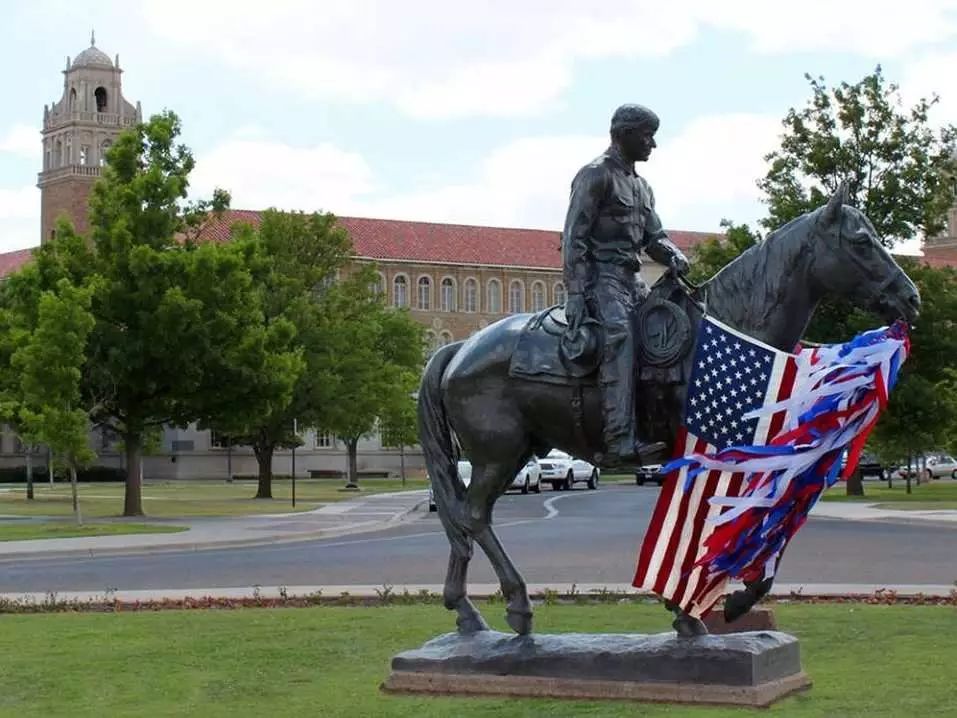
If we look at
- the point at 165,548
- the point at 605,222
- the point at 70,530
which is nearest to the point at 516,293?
the point at 70,530

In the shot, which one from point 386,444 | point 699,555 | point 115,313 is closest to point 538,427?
point 699,555

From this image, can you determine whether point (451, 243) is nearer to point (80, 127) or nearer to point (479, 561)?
point (80, 127)

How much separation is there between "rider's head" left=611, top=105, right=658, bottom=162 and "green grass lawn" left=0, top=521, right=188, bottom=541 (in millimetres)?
21643

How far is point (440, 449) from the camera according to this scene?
34.2ft

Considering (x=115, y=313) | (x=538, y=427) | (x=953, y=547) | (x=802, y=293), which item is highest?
(x=115, y=313)

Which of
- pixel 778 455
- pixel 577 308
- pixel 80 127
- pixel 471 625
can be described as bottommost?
pixel 471 625

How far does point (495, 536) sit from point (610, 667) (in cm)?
111

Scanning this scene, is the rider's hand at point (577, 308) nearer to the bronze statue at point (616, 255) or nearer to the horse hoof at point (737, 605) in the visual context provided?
the bronze statue at point (616, 255)

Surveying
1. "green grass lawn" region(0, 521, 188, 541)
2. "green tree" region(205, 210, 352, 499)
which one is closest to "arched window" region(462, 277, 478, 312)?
"green tree" region(205, 210, 352, 499)

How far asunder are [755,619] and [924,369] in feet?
119

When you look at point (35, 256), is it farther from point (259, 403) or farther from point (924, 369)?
point (924, 369)

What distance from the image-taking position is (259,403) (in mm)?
38469

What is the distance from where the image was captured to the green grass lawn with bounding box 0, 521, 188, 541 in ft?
99.3

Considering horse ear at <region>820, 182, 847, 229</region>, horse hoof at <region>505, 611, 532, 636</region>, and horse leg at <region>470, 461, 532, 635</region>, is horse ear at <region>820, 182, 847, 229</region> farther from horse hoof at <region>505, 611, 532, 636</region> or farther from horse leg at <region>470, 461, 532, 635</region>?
horse hoof at <region>505, 611, 532, 636</region>
